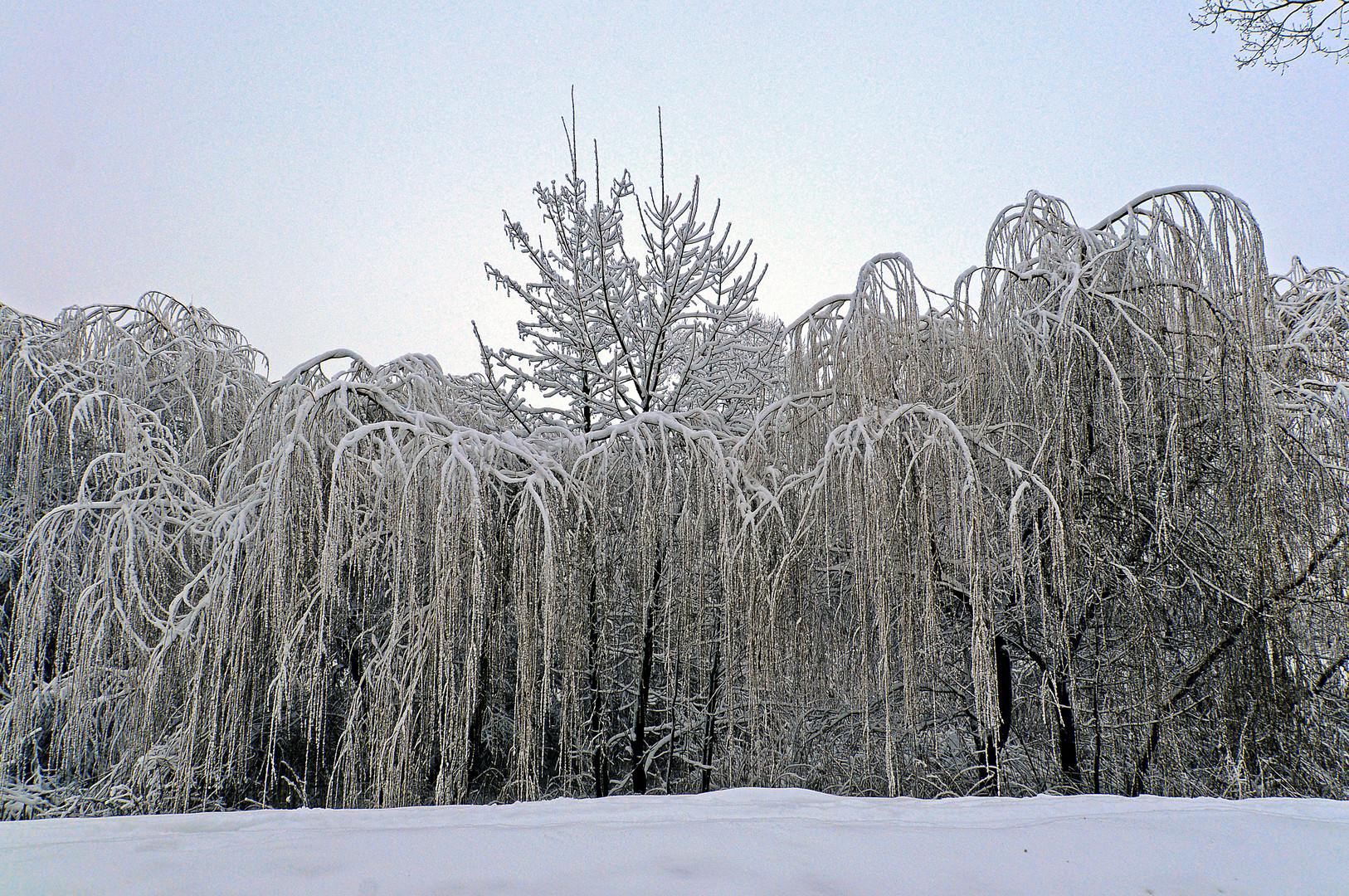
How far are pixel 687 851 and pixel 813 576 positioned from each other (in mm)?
2604

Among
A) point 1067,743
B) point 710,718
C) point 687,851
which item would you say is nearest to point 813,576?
point 710,718

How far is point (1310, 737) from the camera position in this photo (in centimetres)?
391

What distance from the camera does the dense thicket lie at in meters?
3.47

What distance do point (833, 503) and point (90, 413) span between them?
18.0 ft

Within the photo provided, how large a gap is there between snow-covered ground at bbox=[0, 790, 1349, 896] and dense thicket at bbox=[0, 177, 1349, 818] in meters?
1.45

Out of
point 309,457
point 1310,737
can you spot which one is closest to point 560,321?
point 309,457

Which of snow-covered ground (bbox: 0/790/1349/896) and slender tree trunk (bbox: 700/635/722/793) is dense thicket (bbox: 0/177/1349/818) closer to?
slender tree trunk (bbox: 700/635/722/793)

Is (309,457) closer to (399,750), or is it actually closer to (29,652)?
(399,750)

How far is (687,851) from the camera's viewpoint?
4.89 feet

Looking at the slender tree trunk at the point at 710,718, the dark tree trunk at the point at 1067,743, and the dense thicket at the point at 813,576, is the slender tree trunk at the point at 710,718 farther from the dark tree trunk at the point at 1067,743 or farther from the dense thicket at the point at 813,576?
the dark tree trunk at the point at 1067,743

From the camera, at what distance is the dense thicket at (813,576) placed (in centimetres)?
347

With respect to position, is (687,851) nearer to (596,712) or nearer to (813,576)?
(813,576)

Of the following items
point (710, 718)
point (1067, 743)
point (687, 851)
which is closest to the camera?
point (687, 851)

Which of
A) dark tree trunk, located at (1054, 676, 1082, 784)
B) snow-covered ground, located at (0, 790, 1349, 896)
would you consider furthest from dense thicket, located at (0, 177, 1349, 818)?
snow-covered ground, located at (0, 790, 1349, 896)
